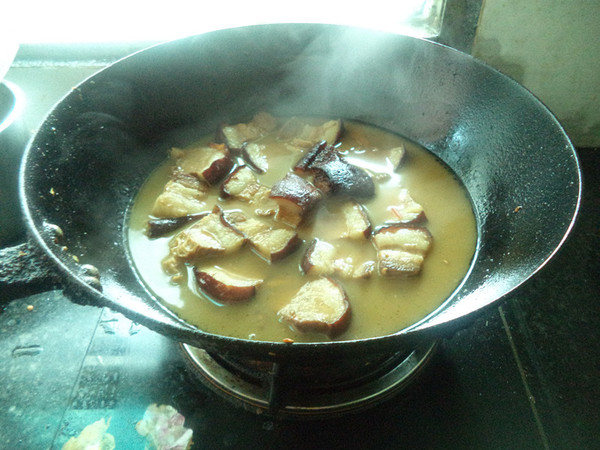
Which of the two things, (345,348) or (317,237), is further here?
(317,237)

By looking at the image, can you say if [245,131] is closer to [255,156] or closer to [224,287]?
[255,156]

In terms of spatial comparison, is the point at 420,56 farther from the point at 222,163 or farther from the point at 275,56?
the point at 222,163

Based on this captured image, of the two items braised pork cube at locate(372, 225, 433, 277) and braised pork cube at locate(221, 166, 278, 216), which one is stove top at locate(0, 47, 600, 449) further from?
braised pork cube at locate(221, 166, 278, 216)

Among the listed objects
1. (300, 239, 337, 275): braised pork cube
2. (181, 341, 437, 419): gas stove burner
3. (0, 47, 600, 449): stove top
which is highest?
(300, 239, 337, 275): braised pork cube

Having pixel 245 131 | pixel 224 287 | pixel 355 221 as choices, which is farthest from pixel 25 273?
pixel 245 131

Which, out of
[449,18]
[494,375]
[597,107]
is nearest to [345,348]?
[494,375]

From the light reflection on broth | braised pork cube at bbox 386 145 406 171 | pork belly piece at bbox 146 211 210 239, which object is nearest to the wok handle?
the light reflection on broth
